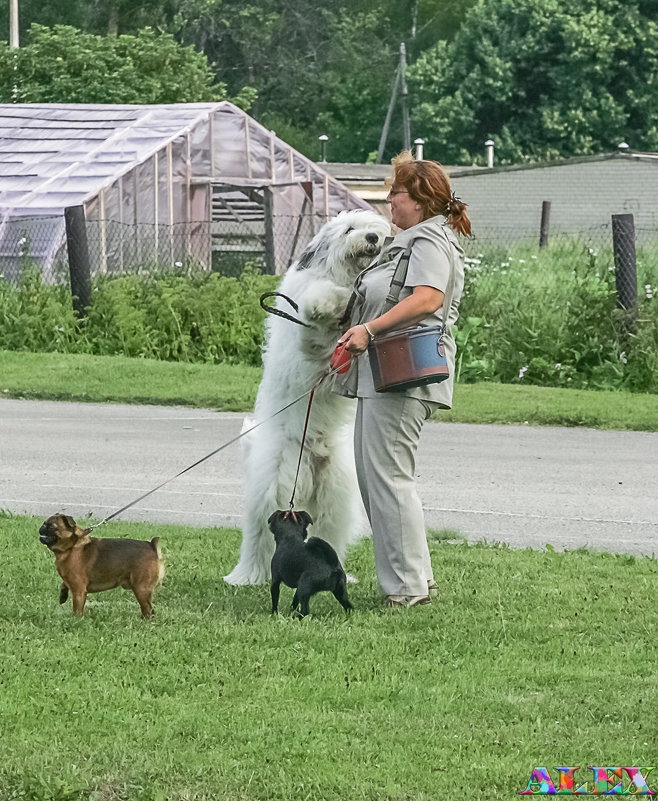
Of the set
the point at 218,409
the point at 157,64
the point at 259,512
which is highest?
the point at 157,64

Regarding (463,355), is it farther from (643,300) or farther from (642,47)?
(642,47)

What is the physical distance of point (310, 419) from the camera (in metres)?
6.22

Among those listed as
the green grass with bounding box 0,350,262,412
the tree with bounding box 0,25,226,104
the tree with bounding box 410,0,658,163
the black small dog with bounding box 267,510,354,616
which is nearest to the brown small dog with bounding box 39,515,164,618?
the black small dog with bounding box 267,510,354,616

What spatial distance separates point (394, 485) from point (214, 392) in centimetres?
893

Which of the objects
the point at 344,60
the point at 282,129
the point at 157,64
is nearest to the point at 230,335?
the point at 157,64

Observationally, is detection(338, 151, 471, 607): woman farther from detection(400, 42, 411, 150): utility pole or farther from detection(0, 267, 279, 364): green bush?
detection(400, 42, 411, 150): utility pole

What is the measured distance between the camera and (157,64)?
44938mm

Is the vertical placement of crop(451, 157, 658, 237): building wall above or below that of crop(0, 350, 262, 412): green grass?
above

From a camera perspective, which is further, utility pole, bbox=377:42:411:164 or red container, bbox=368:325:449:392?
utility pole, bbox=377:42:411:164

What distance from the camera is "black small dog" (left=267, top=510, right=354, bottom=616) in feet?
18.3

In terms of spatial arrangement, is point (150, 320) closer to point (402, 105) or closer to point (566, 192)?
point (566, 192)

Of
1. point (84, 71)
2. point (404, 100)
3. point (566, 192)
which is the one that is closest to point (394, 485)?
point (84, 71)

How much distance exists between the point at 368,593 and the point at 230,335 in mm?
11225

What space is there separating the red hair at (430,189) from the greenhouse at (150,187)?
1433 centimetres
